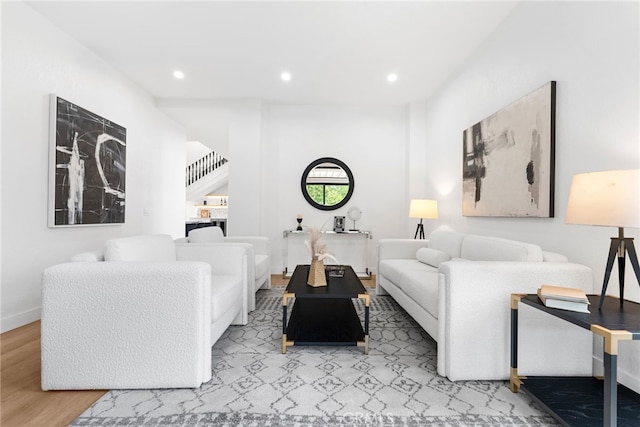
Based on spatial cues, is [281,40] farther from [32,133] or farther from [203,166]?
[203,166]

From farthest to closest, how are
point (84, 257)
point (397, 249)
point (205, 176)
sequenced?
point (205, 176) → point (397, 249) → point (84, 257)

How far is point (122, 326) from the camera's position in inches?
66.7

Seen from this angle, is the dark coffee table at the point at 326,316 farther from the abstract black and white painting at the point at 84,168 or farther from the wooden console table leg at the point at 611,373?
the abstract black and white painting at the point at 84,168

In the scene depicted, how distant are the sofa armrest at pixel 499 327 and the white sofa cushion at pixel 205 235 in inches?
95.9

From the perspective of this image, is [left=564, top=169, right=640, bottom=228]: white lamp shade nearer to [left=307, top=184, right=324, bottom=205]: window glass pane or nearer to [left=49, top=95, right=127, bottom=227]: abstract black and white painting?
[left=307, top=184, right=324, bottom=205]: window glass pane

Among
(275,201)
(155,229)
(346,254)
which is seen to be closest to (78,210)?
(155,229)

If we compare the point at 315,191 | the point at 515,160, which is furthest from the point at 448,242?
the point at 315,191

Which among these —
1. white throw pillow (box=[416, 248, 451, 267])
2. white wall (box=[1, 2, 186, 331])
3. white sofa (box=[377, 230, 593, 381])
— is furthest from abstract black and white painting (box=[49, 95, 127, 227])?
white throw pillow (box=[416, 248, 451, 267])

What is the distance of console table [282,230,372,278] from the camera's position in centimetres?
518

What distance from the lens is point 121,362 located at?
1.70 meters

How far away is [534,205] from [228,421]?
2.57 m

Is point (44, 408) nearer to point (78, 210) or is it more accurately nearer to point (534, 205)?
point (78, 210)

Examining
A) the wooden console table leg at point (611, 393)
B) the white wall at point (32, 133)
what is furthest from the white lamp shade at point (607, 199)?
the white wall at point (32, 133)

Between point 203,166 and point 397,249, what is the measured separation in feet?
27.8
